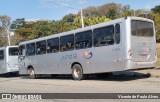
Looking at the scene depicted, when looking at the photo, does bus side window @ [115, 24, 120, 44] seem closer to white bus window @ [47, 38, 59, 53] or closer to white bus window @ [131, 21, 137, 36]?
white bus window @ [131, 21, 137, 36]

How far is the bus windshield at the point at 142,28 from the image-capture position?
16875 mm

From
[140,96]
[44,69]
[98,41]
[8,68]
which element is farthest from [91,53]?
[8,68]

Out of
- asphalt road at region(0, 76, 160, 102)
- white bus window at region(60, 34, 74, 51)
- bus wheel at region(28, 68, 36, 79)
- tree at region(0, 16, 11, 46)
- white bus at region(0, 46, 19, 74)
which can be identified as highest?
tree at region(0, 16, 11, 46)

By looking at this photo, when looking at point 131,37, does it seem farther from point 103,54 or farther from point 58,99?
point 58,99

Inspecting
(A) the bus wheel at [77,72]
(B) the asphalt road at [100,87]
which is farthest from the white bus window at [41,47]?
(B) the asphalt road at [100,87]

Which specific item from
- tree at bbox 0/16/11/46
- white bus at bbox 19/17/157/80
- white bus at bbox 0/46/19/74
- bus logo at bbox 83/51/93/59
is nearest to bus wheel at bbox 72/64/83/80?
white bus at bbox 19/17/157/80

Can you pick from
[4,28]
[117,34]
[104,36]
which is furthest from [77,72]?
[4,28]

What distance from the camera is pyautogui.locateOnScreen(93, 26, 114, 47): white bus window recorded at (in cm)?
1728

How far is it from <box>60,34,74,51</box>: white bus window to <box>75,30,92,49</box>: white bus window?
509 millimetres

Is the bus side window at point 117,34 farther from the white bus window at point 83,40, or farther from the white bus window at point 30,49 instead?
the white bus window at point 30,49

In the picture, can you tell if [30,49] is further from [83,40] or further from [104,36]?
[104,36]

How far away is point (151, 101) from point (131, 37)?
20.8ft

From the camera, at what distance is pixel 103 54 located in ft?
58.5

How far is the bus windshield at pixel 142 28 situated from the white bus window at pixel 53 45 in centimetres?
607
